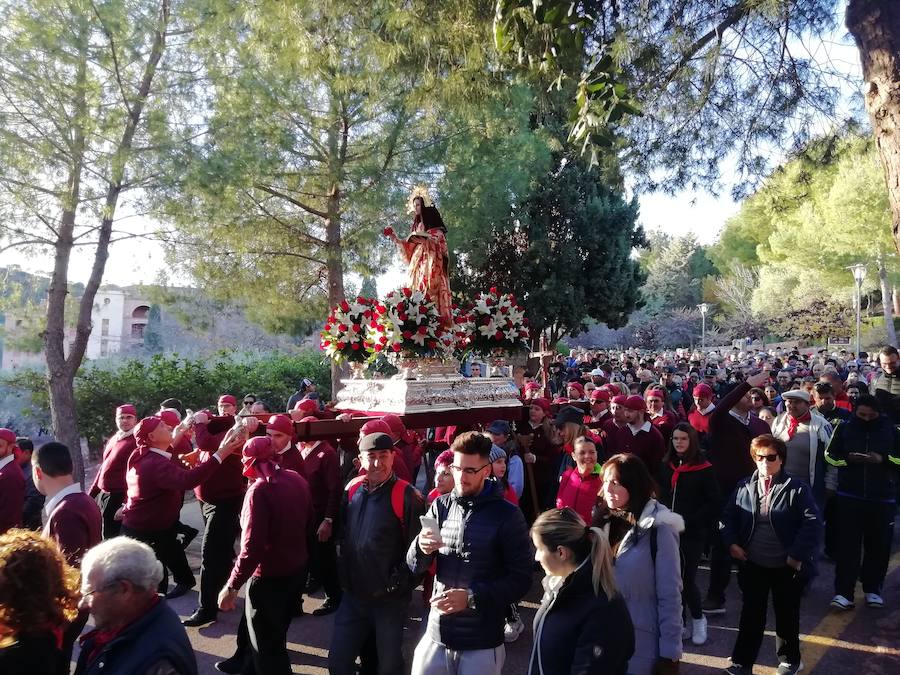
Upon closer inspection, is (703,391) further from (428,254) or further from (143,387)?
(143,387)

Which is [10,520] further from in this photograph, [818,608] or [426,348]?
[818,608]

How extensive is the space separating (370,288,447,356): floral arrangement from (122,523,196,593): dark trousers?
110 inches

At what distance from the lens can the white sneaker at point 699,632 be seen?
4.89m

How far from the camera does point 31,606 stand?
2346 mm

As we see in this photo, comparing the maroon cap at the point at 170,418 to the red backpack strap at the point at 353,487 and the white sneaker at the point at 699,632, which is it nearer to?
the red backpack strap at the point at 353,487

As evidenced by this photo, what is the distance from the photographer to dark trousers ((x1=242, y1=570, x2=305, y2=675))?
3.79 meters

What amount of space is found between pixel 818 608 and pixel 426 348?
4.40 metres

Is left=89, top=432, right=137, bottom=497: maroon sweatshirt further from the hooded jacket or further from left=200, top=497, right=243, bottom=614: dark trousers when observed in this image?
the hooded jacket

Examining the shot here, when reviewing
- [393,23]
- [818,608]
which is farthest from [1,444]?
[818,608]

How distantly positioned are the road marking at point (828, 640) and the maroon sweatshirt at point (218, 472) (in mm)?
4573

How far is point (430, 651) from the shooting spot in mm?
3029

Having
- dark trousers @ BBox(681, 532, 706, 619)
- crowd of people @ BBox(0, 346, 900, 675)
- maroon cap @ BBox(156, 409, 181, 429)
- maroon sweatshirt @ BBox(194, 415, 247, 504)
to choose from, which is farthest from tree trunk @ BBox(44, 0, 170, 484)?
dark trousers @ BBox(681, 532, 706, 619)

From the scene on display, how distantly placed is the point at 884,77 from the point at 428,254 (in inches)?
198

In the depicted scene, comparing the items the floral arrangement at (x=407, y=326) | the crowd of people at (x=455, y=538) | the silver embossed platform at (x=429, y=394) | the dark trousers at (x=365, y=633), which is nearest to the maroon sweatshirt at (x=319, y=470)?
the crowd of people at (x=455, y=538)
